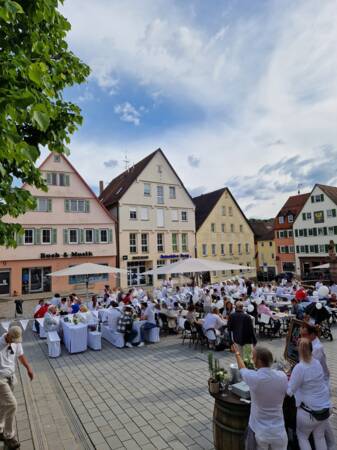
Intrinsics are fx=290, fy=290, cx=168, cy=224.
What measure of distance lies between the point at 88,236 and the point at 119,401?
23648mm

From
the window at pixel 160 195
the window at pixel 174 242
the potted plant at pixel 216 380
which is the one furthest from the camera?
the window at pixel 174 242

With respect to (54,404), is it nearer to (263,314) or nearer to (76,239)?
(263,314)

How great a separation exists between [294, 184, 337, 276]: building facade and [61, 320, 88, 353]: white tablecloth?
3696 centimetres

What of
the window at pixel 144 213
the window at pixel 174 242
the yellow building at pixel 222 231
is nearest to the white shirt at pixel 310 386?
the window at pixel 144 213

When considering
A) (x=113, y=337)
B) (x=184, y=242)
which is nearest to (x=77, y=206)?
(x=184, y=242)

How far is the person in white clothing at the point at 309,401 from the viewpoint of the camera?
11.4 feet

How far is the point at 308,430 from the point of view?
351 centimetres

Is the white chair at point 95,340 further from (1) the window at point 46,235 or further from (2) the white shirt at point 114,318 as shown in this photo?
(1) the window at point 46,235

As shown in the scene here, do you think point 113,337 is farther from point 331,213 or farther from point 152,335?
point 331,213

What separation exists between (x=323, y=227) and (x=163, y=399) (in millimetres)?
40667

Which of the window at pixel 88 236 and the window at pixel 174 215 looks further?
the window at pixel 174 215

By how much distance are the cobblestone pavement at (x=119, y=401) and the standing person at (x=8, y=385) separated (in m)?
0.36

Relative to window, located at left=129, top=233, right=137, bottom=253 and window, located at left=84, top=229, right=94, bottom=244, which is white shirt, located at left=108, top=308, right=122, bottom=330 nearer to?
window, located at left=84, top=229, right=94, bottom=244

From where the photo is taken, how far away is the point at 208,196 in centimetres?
4184
